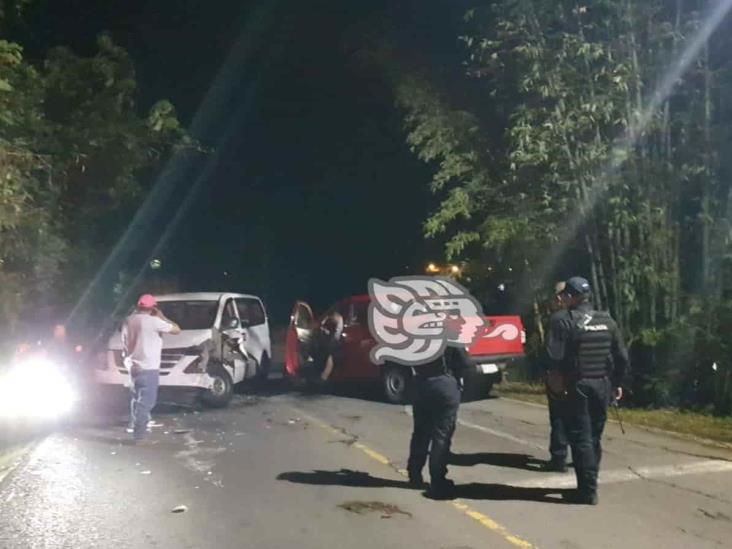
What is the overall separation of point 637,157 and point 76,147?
11376mm

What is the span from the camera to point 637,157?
50.7 ft

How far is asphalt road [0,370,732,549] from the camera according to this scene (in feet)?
24.0

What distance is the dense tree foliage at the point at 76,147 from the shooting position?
62.7 ft

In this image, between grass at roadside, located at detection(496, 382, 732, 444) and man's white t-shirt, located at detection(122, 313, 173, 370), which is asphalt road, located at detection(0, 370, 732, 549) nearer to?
grass at roadside, located at detection(496, 382, 732, 444)

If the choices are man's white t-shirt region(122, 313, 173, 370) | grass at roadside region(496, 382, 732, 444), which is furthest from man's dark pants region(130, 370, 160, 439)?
grass at roadside region(496, 382, 732, 444)

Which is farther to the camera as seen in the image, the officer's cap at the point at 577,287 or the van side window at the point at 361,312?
the van side window at the point at 361,312

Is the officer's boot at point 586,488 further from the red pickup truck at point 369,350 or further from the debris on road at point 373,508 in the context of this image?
the red pickup truck at point 369,350

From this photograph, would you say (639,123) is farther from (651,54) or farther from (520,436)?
(520,436)

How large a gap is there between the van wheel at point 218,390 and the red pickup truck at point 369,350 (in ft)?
6.93

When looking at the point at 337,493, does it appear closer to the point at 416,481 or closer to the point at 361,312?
the point at 416,481

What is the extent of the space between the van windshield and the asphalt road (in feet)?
10.6

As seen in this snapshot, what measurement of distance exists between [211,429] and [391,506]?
5294 millimetres

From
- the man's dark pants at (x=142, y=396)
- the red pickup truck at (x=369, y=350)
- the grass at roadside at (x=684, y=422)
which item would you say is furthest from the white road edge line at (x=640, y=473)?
the red pickup truck at (x=369, y=350)

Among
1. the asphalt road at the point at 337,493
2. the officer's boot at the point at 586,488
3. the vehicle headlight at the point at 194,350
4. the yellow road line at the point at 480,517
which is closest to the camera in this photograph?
the yellow road line at the point at 480,517
